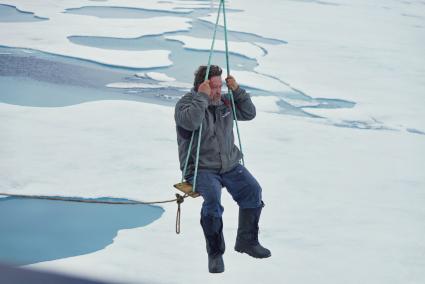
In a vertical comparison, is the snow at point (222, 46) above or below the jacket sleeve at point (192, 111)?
below

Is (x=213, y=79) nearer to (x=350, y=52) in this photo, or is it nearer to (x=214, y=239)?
(x=214, y=239)

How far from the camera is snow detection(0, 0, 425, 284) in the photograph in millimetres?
2777

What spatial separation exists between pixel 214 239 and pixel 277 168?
1.90 meters

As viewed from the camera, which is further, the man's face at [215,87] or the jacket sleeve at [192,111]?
the man's face at [215,87]

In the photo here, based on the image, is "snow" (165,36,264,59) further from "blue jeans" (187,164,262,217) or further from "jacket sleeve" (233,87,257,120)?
"blue jeans" (187,164,262,217)

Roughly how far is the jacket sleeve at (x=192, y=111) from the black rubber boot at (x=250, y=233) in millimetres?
433

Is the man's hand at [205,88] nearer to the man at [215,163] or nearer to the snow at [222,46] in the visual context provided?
the man at [215,163]

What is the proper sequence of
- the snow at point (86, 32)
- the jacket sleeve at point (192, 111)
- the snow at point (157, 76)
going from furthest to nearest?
the snow at point (86, 32)
the snow at point (157, 76)
the jacket sleeve at point (192, 111)

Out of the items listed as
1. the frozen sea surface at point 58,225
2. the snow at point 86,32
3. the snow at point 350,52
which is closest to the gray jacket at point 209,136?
the frozen sea surface at point 58,225

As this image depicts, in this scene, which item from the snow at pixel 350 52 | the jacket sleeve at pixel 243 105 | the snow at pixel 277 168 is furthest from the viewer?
the snow at pixel 350 52

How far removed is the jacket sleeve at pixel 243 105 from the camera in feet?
8.09

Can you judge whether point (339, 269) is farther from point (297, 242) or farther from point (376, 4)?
point (376, 4)

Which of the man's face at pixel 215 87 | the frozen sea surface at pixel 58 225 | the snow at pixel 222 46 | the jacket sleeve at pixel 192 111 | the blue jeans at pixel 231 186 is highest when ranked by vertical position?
the man's face at pixel 215 87

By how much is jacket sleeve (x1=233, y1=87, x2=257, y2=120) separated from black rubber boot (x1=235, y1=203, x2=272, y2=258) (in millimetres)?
397
